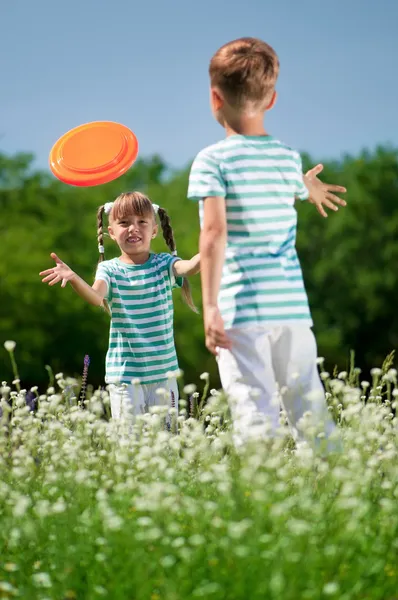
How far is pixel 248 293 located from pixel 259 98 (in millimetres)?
955

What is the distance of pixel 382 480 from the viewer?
480 centimetres

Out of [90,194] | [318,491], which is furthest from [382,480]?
[90,194]

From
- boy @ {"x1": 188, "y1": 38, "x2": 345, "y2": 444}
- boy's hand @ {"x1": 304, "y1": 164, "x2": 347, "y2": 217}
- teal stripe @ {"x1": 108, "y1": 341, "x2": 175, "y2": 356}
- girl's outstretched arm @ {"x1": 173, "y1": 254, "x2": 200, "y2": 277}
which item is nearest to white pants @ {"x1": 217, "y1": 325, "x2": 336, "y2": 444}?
boy @ {"x1": 188, "y1": 38, "x2": 345, "y2": 444}

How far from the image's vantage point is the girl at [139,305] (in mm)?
5848

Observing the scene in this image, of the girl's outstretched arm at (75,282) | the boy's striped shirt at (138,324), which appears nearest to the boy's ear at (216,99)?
the girl's outstretched arm at (75,282)

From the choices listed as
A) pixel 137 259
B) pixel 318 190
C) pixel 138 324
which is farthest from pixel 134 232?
pixel 318 190

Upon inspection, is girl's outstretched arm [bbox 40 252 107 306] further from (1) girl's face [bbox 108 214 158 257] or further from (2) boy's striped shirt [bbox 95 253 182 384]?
(1) girl's face [bbox 108 214 158 257]

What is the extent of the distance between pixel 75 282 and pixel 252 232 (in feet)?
4.51

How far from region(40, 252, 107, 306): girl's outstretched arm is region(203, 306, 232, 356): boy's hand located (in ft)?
3.37

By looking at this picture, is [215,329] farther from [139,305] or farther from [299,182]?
[139,305]

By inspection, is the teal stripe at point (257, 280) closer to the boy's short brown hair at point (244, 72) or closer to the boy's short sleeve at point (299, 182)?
the boy's short sleeve at point (299, 182)

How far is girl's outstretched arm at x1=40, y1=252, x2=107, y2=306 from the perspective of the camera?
512 centimetres

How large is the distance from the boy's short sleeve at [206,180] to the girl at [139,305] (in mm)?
1443

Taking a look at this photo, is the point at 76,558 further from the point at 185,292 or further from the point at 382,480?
the point at 185,292
